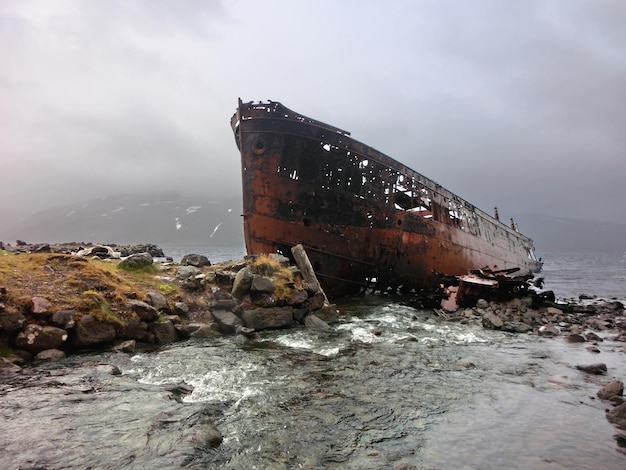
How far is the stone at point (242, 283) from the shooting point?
10.2 m

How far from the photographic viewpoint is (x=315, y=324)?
35.3 ft

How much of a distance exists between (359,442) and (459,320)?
32.3 feet

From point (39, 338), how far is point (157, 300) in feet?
8.63

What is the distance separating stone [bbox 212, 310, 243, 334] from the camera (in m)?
9.37

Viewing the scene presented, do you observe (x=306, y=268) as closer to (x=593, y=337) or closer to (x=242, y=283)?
(x=242, y=283)

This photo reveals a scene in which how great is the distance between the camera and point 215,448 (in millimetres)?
3959

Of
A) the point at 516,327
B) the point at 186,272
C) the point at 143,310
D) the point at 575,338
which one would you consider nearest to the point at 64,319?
the point at 143,310

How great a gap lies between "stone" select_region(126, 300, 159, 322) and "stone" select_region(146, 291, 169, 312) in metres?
0.36

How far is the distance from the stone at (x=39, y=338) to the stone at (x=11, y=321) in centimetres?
15

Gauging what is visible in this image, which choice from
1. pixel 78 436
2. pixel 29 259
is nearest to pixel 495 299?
pixel 78 436

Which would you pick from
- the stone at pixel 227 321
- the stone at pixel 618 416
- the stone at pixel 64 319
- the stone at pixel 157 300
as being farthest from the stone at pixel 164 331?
the stone at pixel 618 416

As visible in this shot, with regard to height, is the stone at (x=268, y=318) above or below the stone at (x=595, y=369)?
above

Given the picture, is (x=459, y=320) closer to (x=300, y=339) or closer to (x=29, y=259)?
(x=300, y=339)

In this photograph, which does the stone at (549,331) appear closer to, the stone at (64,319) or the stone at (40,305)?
the stone at (64,319)
